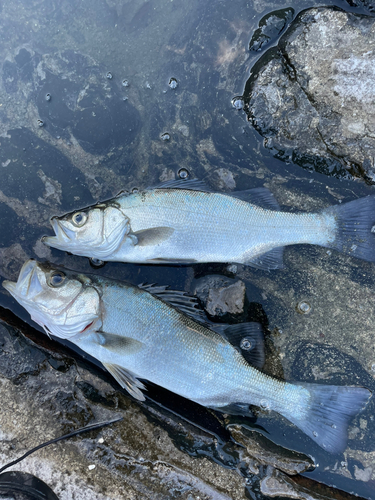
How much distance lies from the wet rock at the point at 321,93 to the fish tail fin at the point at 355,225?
0.38 meters

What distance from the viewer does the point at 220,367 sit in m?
2.79

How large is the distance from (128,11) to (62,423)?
408cm

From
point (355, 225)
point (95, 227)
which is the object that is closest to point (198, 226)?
point (95, 227)

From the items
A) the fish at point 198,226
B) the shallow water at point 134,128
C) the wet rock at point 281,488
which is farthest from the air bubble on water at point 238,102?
the wet rock at point 281,488

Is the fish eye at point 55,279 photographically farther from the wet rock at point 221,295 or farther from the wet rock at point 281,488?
the wet rock at point 281,488

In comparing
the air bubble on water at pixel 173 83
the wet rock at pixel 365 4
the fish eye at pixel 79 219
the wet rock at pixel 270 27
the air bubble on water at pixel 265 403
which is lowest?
the air bubble on water at pixel 265 403

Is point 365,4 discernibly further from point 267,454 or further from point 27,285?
point 267,454

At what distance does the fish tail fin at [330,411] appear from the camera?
2846mm

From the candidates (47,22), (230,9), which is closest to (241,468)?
(230,9)

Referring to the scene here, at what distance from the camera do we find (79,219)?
2.88 meters

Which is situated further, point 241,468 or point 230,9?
point 230,9

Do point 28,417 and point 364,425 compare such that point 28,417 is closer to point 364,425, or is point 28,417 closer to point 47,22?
point 364,425

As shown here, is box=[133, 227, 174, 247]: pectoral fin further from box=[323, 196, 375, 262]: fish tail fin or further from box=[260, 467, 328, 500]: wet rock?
box=[260, 467, 328, 500]: wet rock

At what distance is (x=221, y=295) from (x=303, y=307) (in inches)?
Answer: 33.1
